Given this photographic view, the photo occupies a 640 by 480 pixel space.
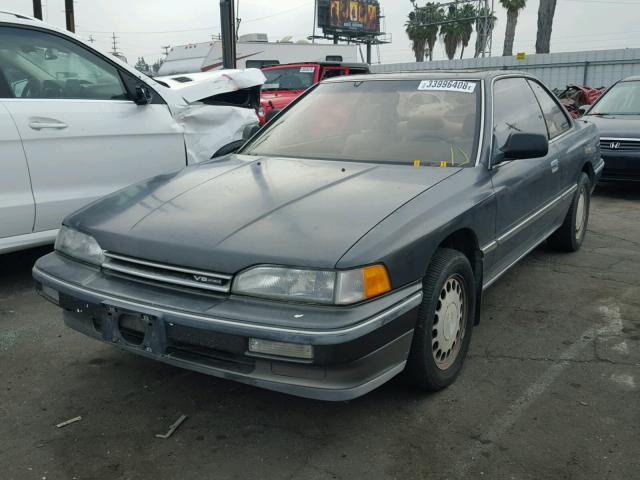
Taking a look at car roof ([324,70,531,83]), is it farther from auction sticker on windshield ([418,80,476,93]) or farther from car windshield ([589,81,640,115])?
car windshield ([589,81,640,115])

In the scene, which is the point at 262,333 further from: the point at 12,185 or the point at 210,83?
the point at 210,83

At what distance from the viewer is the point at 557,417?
2.65 meters

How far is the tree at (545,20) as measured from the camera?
22.9m

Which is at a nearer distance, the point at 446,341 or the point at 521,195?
the point at 446,341

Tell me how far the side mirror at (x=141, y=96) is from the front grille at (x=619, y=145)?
18.2 ft

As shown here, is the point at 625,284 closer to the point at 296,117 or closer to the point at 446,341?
the point at 446,341

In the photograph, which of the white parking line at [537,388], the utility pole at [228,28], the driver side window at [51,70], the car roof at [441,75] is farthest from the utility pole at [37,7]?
the white parking line at [537,388]

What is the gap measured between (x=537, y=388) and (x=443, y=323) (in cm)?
58

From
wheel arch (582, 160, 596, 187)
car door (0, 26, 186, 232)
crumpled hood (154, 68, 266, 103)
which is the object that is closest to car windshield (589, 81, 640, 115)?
wheel arch (582, 160, 596, 187)

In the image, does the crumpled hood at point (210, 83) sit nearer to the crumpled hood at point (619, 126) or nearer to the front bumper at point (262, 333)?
the front bumper at point (262, 333)

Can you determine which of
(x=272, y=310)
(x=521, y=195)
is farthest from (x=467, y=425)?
(x=521, y=195)

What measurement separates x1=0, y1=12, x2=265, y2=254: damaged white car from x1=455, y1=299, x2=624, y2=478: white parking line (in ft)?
8.32

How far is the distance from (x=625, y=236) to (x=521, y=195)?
2692 millimetres

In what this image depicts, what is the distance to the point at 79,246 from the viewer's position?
9.14 feet
